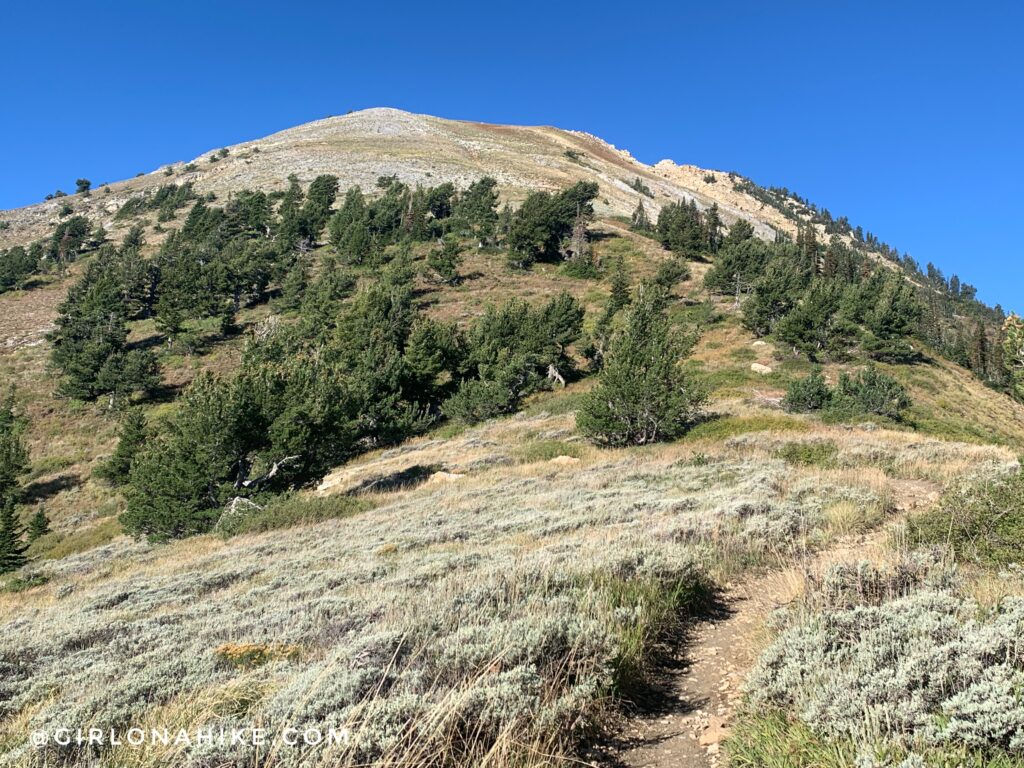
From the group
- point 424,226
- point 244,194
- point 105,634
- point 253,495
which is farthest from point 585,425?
point 244,194

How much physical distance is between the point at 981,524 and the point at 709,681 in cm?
476

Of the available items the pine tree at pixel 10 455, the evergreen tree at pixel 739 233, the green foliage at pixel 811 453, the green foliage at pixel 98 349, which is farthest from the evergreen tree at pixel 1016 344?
the evergreen tree at pixel 739 233

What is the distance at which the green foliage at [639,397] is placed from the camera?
2464 cm

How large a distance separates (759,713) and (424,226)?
73800mm

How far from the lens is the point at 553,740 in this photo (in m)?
3.65

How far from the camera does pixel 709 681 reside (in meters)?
4.93

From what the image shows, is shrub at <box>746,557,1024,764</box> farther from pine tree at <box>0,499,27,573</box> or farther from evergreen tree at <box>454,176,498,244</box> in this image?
evergreen tree at <box>454,176,498,244</box>

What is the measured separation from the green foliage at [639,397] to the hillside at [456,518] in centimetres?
58

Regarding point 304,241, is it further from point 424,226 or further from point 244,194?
point 244,194

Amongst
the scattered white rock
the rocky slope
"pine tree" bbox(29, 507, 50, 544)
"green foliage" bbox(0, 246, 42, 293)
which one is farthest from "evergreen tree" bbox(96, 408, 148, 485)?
the rocky slope

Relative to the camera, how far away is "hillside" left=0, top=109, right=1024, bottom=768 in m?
3.88

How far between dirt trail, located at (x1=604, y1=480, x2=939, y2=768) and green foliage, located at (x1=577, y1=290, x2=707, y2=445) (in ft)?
55.6

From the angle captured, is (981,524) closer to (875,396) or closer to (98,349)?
(875,396)

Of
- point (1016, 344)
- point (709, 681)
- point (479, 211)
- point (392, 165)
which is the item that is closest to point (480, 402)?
point (1016, 344)
